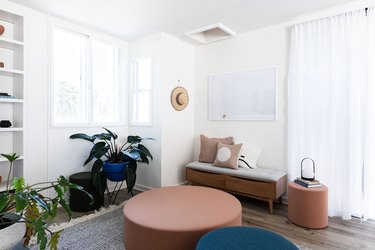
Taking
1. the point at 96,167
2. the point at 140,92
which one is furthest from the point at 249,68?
the point at 96,167

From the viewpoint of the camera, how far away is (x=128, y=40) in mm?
3764

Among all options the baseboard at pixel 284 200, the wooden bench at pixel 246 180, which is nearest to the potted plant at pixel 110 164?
the wooden bench at pixel 246 180

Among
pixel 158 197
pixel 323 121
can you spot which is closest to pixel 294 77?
pixel 323 121

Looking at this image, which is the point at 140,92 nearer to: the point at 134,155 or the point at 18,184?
the point at 134,155

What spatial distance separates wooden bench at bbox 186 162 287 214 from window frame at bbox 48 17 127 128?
1.71 meters

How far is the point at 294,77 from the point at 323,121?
0.68m

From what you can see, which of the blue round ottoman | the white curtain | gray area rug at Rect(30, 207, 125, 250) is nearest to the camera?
the blue round ottoman

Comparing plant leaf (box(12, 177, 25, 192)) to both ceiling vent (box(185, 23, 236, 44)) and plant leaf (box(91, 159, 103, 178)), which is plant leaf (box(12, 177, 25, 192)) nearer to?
plant leaf (box(91, 159, 103, 178))

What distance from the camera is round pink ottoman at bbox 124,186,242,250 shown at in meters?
1.51

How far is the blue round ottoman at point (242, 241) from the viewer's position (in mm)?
1229

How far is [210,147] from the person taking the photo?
3.43 meters

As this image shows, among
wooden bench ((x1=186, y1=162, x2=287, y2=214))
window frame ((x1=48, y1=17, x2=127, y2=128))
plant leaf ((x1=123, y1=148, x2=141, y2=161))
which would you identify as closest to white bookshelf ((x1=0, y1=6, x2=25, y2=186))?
window frame ((x1=48, y1=17, x2=127, y2=128))

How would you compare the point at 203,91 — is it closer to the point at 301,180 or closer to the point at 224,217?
the point at 301,180

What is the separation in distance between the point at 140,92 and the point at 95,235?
2.32 m
